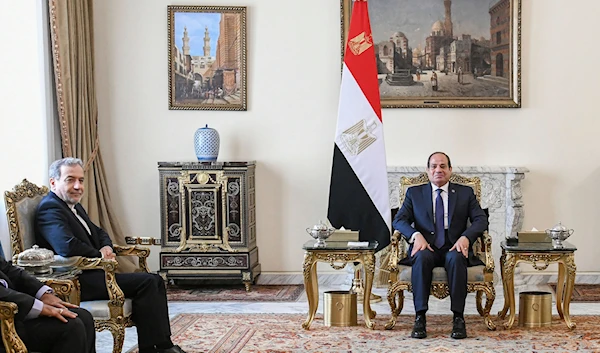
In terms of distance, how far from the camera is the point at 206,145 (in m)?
7.28

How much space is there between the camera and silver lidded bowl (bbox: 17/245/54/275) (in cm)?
431

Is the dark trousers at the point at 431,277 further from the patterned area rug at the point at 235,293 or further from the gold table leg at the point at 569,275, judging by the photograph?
the patterned area rug at the point at 235,293

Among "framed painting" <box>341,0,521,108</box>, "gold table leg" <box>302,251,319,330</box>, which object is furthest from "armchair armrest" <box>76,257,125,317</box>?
"framed painting" <box>341,0,521,108</box>

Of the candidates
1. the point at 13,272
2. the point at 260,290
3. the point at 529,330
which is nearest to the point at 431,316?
the point at 529,330

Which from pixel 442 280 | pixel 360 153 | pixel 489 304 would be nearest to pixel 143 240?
pixel 442 280

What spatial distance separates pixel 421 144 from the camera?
7.55 metres

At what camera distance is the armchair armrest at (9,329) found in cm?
359

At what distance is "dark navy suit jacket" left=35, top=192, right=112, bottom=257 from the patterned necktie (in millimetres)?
2427

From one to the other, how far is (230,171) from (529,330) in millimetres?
2942

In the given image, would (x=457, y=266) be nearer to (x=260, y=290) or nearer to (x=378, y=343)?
(x=378, y=343)

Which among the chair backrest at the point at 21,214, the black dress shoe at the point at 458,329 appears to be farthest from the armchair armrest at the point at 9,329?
the black dress shoe at the point at 458,329

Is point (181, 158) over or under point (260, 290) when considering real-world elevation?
over

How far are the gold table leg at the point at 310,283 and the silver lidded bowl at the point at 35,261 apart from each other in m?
1.95

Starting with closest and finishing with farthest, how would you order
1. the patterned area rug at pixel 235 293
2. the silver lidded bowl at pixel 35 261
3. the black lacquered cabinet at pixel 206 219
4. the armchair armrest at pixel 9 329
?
the armchair armrest at pixel 9 329
the silver lidded bowl at pixel 35 261
the patterned area rug at pixel 235 293
the black lacquered cabinet at pixel 206 219
